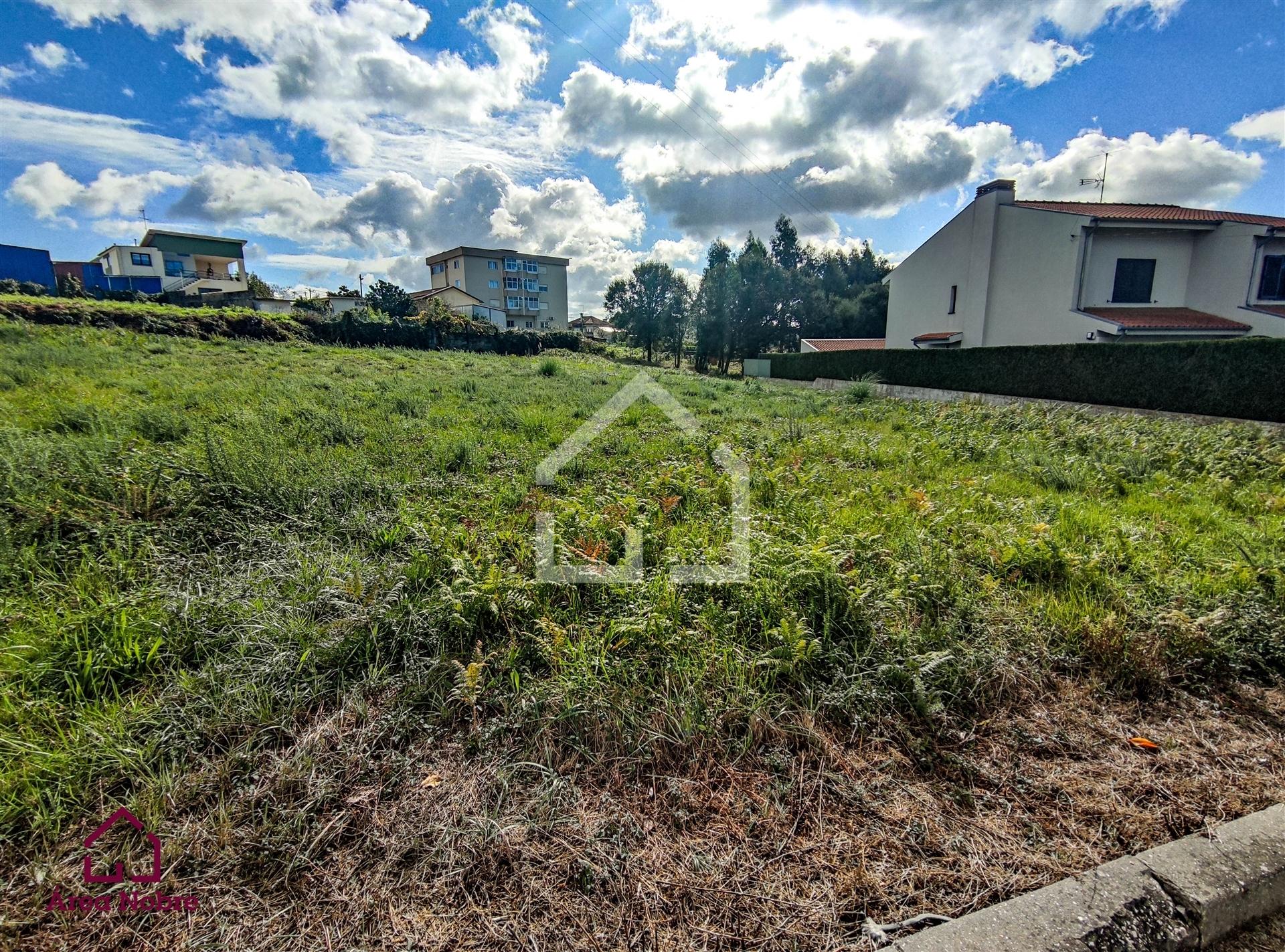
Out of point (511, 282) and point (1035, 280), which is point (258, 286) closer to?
point (511, 282)

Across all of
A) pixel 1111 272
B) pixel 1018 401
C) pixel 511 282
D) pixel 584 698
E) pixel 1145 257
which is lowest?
pixel 584 698

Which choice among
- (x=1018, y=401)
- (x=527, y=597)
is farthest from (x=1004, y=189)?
(x=527, y=597)

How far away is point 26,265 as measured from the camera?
2941 centimetres

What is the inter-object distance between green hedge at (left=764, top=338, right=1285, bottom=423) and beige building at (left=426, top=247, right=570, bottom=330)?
122 ft

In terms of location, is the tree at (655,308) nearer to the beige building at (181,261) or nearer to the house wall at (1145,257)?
the house wall at (1145,257)

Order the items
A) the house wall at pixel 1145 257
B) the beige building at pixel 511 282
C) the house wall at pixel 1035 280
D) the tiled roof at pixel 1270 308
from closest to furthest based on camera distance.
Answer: the tiled roof at pixel 1270 308
the house wall at pixel 1035 280
the house wall at pixel 1145 257
the beige building at pixel 511 282

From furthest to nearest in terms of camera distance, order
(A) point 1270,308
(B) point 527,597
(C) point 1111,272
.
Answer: (C) point 1111,272 < (A) point 1270,308 < (B) point 527,597

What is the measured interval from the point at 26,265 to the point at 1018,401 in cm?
4833

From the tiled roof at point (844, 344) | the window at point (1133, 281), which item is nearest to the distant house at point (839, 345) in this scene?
the tiled roof at point (844, 344)

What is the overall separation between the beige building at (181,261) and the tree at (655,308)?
32164mm

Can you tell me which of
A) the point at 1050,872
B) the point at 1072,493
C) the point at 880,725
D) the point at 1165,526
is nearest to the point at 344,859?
the point at 880,725

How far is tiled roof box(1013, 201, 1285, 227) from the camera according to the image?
16.8m

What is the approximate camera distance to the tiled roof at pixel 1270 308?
1587 cm

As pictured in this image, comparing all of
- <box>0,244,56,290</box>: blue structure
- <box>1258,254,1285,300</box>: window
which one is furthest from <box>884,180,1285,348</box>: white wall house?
<box>0,244,56,290</box>: blue structure
